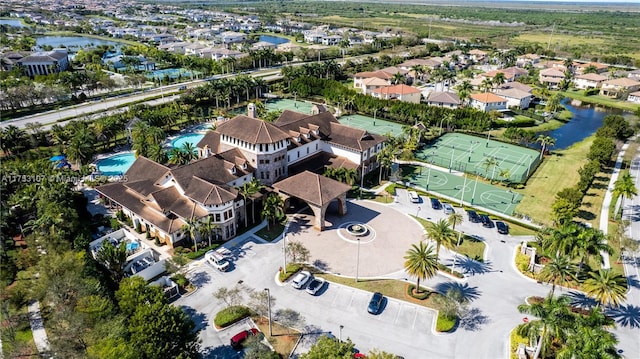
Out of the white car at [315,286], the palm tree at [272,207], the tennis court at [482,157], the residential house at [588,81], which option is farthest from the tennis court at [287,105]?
the residential house at [588,81]

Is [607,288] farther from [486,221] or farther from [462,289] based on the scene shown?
[486,221]

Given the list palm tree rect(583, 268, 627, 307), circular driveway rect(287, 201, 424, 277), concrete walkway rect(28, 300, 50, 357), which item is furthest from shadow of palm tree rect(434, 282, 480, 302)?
concrete walkway rect(28, 300, 50, 357)

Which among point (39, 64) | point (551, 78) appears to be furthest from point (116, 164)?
point (551, 78)

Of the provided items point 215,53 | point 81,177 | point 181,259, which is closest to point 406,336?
point 181,259

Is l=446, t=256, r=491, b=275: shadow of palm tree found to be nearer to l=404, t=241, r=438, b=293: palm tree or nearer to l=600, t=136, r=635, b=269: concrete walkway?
l=404, t=241, r=438, b=293: palm tree

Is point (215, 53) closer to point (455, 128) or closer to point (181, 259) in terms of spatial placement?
point (455, 128)
